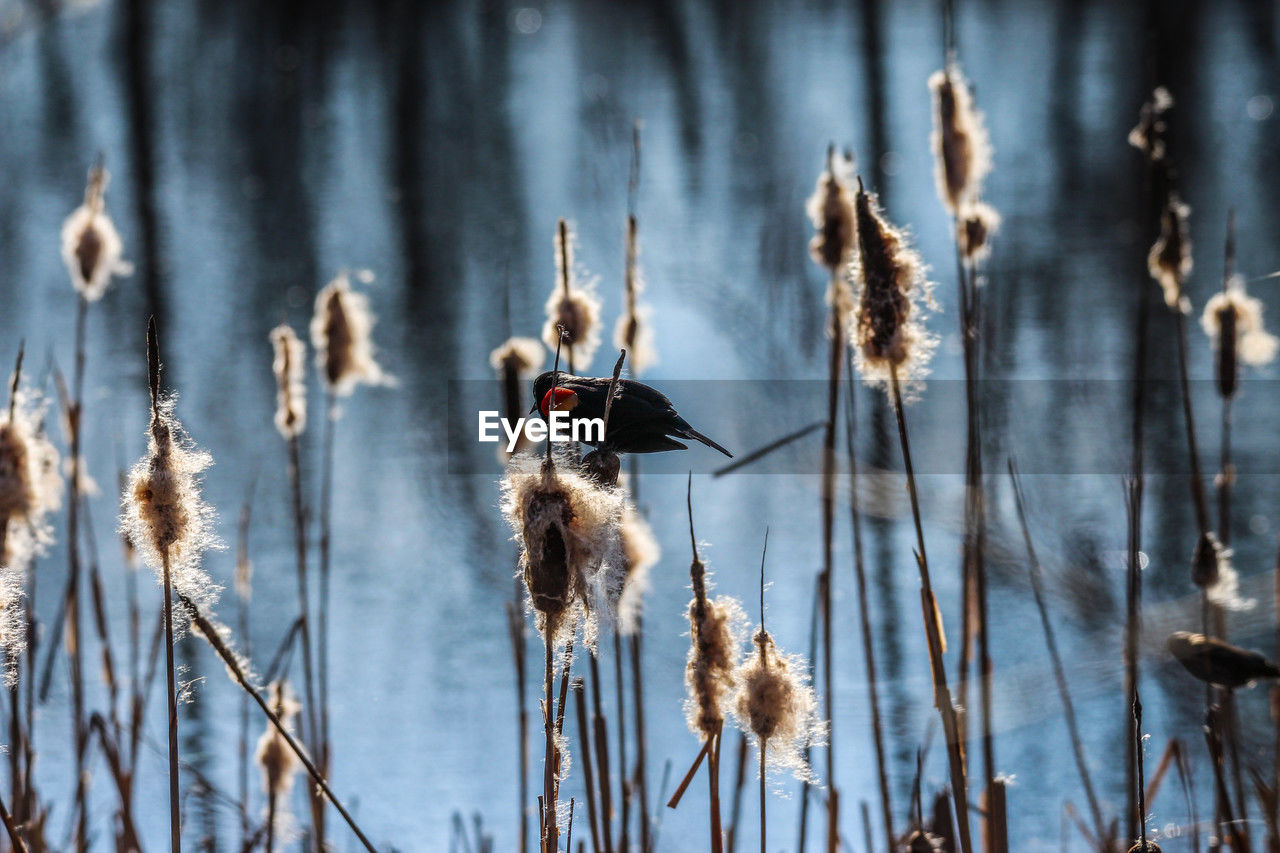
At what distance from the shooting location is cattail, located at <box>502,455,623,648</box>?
604 millimetres

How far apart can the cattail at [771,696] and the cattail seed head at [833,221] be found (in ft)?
1.47

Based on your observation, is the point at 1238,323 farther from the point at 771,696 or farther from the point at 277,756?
the point at 277,756

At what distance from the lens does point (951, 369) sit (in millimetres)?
2861

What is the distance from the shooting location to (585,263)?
9.79 ft

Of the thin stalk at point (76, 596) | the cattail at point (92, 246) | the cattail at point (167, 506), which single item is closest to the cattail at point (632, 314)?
the cattail at point (167, 506)

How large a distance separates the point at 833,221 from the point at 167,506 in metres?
0.68

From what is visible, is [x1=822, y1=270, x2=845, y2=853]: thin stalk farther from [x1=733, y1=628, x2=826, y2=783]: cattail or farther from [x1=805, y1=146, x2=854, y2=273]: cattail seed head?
[x1=733, y1=628, x2=826, y2=783]: cattail

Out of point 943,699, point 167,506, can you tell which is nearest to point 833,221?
point 943,699

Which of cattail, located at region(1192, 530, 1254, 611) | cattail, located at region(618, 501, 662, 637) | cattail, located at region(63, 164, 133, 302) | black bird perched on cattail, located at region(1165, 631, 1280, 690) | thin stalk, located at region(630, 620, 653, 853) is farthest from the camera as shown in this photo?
cattail, located at region(63, 164, 133, 302)

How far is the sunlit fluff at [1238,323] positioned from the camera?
1.17 m

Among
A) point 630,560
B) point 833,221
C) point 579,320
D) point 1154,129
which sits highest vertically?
point 1154,129

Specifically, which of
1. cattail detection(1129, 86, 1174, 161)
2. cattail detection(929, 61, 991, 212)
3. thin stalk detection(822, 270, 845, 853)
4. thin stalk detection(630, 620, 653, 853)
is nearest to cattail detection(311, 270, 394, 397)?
thin stalk detection(630, 620, 653, 853)

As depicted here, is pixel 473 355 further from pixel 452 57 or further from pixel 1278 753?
pixel 452 57

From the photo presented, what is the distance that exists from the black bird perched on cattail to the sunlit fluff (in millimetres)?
595
